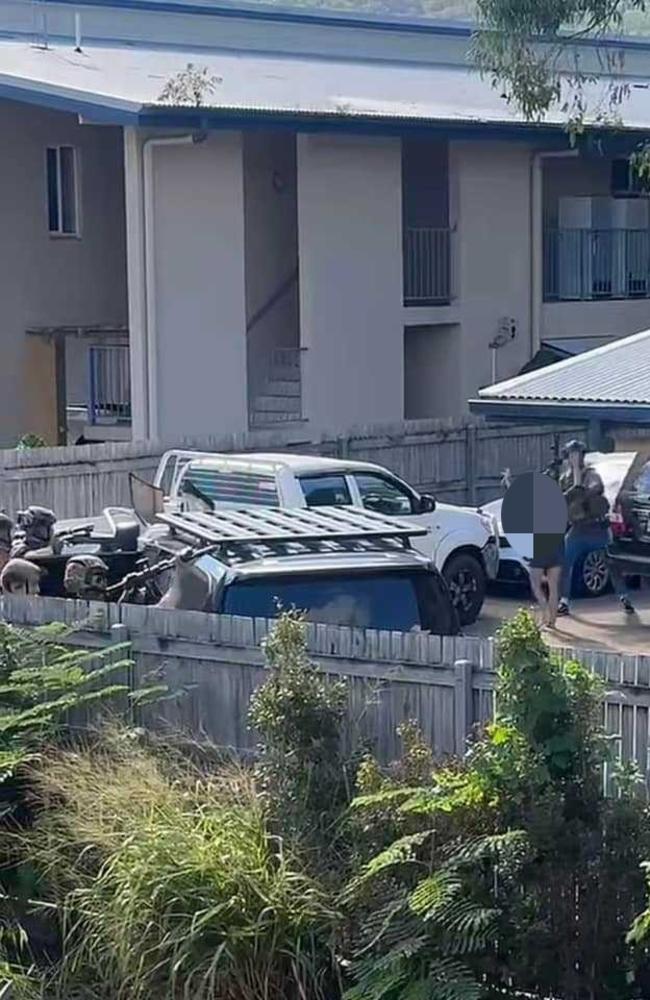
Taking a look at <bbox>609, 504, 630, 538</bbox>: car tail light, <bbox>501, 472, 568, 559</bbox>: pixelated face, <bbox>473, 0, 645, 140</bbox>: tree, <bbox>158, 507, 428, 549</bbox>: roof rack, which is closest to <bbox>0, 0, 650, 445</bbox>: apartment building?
<bbox>473, 0, 645, 140</bbox>: tree

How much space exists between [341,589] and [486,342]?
768 inches

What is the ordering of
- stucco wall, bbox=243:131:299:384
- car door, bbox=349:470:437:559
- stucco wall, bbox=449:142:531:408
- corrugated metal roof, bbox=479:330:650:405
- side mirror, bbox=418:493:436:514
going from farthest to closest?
stucco wall, bbox=449:142:531:408 < stucco wall, bbox=243:131:299:384 < side mirror, bbox=418:493:436:514 < car door, bbox=349:470:437:559 < corrugated metal roof, bbox=479:330:650:405

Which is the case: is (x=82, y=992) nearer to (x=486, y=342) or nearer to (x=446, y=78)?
(x=486, y=342)

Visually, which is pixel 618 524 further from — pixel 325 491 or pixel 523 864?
pixel 523 864

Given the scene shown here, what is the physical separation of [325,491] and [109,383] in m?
10.9

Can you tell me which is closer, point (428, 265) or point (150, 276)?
point (150, 276)

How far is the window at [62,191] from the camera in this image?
1207 inches

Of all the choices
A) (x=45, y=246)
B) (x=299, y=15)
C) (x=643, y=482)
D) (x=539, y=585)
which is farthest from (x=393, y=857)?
(x=299, y=15)

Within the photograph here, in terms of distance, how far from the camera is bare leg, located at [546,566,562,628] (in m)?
18.8

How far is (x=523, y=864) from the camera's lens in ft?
28.2

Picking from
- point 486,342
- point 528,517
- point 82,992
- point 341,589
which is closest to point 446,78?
point 486,342

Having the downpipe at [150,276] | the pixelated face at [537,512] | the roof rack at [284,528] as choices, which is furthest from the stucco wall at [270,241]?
the roof rack at [284,528]

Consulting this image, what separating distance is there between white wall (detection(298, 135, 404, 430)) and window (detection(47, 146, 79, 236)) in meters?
3.99

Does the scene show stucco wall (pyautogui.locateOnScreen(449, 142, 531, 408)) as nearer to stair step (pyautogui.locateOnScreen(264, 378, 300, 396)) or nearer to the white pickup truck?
stair step (pyautogui.locateOnScreen(264, 378, 300, 396))
